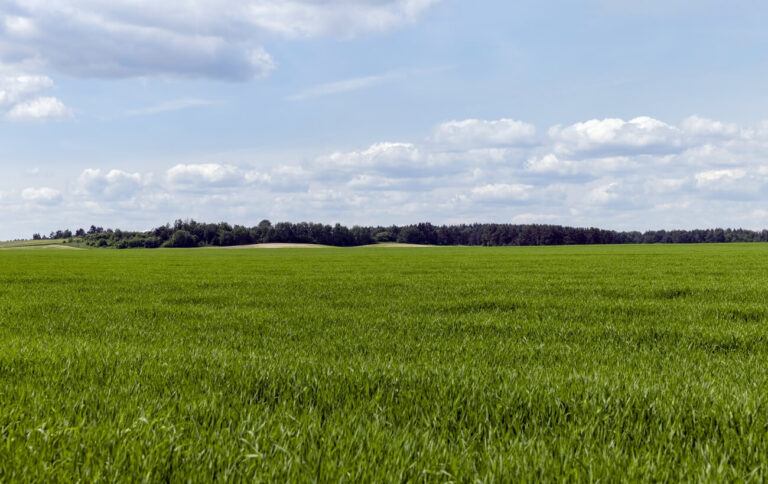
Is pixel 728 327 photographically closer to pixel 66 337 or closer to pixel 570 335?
pixel 570 335

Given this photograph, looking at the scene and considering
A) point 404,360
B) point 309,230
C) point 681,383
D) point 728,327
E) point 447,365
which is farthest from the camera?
point 309,230

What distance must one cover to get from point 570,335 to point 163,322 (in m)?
8.08

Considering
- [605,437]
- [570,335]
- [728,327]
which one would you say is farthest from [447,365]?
[728,327]

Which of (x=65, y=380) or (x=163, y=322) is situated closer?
(x=65, y=380)

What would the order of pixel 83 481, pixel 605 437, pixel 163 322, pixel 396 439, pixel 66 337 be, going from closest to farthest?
pixel 83 481 → pixel 396 439 → pixel 605 437 → pixel 66 337 → pixel 163 322

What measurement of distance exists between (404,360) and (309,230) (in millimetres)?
189468

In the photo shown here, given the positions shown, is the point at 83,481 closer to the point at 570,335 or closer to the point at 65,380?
the point at 65,380

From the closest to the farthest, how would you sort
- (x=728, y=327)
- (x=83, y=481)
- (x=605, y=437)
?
(x=83, y=481) → (x=605, y=437) → (x=728, y=327)

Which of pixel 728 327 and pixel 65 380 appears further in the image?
pixel 728 327

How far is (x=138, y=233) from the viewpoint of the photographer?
197 m

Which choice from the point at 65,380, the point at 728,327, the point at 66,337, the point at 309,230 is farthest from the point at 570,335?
the point at 309,230

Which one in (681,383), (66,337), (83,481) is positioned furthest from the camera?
(66,337)

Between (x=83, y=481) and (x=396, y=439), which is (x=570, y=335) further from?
(x=83, y=481)

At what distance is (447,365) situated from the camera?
20.1 ft
